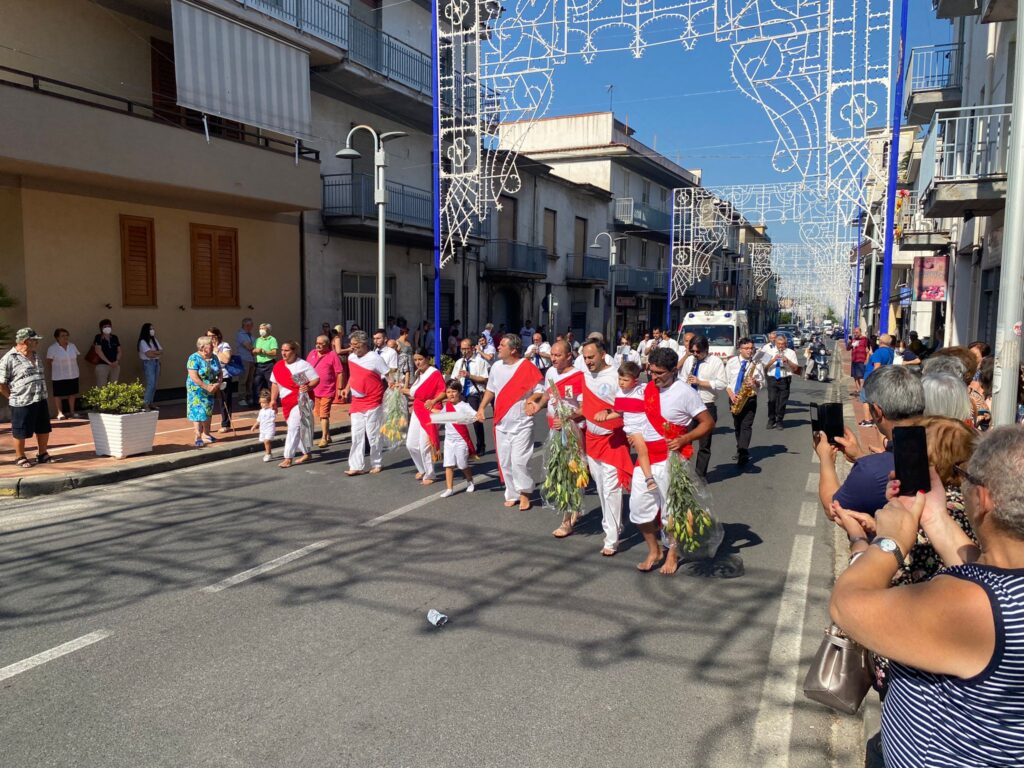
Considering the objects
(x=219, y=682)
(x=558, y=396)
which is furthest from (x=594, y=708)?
(x=558, y=396)

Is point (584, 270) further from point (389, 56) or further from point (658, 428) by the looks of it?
point (658, 428)

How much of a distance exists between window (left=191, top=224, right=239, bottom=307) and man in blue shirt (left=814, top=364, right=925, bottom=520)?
588 inches

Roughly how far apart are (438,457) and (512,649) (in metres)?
4.88

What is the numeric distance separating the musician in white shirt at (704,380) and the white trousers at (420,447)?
3172 mm

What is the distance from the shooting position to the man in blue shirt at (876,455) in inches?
117

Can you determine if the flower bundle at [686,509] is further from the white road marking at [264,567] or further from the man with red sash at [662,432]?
the white road marking at [264,567]

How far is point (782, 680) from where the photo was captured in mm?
4121

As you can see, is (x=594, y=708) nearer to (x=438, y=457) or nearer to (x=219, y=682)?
(x=219, y=682)

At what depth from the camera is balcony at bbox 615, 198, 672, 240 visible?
39.6 m

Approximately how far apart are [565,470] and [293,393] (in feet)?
14.3

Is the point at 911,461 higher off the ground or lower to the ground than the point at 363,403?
higher

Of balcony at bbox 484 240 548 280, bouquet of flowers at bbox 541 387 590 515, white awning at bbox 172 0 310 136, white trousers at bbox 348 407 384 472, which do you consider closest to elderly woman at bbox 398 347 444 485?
white trousers at bbox 348 407 384 472

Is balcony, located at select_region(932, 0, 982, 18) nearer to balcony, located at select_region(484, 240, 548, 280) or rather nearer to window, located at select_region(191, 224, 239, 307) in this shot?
window, located at select_region(191, 224, 239, 307)

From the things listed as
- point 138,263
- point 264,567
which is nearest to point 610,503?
point 264,567
